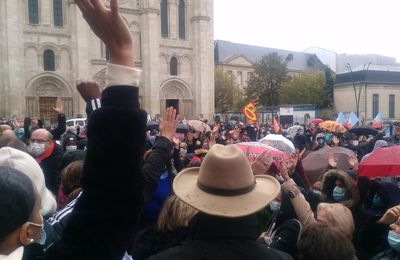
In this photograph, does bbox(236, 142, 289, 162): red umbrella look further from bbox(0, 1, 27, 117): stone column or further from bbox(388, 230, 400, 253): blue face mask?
bbox(0, 1, 27, 117): stone column

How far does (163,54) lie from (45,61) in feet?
35.6

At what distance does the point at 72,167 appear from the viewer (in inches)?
143

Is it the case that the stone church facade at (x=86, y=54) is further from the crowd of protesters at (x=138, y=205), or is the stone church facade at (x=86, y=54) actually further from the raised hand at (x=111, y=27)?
the raised hand at (x=111, y=27)

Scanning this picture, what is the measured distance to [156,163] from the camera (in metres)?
3.09

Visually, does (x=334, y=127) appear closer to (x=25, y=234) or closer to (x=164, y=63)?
(x=25, y=234)

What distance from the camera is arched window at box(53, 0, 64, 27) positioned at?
1291 inches

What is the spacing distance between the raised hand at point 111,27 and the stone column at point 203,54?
36.9 metres

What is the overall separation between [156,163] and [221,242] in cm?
138

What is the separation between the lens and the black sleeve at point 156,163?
2.99m

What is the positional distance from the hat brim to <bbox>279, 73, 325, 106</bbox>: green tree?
50842 mm

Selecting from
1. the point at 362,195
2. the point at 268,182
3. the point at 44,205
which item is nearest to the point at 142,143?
the point at 268,182

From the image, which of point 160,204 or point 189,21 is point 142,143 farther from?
point 189,21

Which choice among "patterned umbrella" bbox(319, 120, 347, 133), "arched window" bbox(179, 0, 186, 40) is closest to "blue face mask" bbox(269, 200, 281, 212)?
"patterned umbrella" bbox(319, 120, 347, 133)

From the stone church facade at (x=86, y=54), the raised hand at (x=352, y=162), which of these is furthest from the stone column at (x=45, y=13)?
the raised hand at (x=352, y=162)
